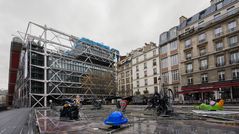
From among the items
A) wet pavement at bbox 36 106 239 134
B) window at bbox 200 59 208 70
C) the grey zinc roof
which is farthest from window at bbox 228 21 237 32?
wet pavement at bbox 36 106 239 134

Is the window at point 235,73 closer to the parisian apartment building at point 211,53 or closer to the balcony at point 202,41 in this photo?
the parisian apartment building at point 211,53

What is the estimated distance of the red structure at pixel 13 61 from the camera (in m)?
85.7

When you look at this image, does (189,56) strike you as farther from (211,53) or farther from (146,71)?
(146,71)

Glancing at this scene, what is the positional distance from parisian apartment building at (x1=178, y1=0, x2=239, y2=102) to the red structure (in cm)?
7735

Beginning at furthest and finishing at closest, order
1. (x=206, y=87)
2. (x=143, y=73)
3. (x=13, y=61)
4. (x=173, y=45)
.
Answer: (x=13, y=61)
(x=143, y=73)
(x=173, y=45)
(x=206, y=87)

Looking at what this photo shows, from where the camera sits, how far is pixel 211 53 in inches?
1398

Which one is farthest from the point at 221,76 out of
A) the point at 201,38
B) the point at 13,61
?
the point at 13,61

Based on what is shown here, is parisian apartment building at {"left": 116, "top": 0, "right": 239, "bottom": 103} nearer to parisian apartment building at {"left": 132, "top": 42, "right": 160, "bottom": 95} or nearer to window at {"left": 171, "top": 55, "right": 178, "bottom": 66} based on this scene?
window at {"left": 171, "top": 55, "right": 178, "bottom": 66}

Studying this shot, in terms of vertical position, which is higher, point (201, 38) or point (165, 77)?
point (201, 38)

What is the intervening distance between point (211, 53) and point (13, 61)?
3724 inches

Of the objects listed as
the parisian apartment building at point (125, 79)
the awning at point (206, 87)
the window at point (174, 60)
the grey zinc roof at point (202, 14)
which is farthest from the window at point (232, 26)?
the parisian apartment building at point (125, 79)

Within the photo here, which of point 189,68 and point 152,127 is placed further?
point 189,68

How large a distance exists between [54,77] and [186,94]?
46392 millimetres

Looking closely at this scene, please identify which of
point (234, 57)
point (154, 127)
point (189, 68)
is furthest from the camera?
point (189, 68)
